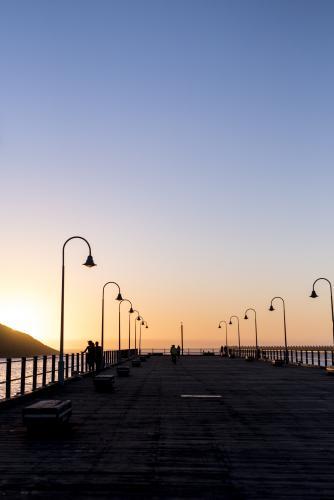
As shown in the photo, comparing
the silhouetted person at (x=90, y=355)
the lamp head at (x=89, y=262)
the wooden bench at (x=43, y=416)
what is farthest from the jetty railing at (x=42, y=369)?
the lamp head at (x=89, y=262)

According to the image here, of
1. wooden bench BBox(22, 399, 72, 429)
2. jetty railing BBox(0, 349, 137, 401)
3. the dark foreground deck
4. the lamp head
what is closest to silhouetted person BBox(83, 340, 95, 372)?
jetty railing BBox(0, 349, 137, 401)

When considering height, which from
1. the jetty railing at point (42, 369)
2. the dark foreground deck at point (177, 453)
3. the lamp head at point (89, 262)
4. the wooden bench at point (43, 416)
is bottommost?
the dark foreground deck at point (177, 453)

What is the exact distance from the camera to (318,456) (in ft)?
30.5

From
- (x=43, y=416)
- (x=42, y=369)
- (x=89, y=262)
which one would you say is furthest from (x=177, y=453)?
(x=89, y=262)

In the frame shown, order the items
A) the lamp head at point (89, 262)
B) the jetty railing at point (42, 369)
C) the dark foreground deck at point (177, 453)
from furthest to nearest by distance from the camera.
Answer: the lamp head at point (89, 262)
the jetty railing at point (42, 369)
the dark foreground deck at point (177, 453)

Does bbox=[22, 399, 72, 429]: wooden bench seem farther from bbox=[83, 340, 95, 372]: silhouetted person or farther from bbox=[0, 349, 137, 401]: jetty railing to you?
bbox=[83, 340, 95, 372]: silhouetted person

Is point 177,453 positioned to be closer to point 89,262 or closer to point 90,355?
point 89,262

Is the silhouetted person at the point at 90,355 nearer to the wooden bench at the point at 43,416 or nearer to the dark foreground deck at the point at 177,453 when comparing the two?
the dark foreground deck at the point at 177,453

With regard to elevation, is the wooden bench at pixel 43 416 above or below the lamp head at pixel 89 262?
below

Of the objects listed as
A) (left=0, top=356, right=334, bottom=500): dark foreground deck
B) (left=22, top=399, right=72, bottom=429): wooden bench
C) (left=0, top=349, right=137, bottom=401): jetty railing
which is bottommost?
(left=0, top=356, right=334, bottom=500): dark foreground deck

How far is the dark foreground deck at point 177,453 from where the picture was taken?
730 cm

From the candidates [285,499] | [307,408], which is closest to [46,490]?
[285,499]

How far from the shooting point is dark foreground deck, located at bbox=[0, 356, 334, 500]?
7297 mm

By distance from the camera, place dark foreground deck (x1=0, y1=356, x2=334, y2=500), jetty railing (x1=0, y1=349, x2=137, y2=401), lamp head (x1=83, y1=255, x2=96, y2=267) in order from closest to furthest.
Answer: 1. dark foreground deck (x1=0, y1=356, x2=334, y2=500)
2. jetty railing (x1=0, y1=349, x2=137, y2=401)
3. lamp head (x1=83, y1=255, x2=96, y2=267)
